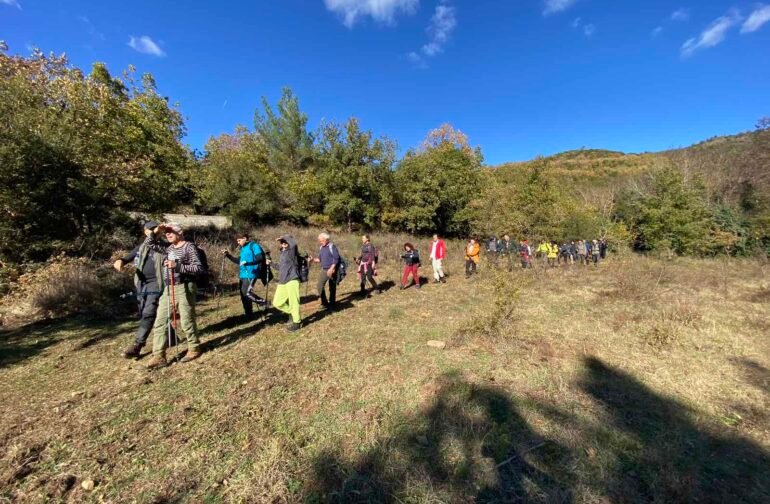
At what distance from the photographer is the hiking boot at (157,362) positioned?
4.45 meters

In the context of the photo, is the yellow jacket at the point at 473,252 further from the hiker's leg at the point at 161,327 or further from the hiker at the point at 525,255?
the hiker's leg at the point at 161,327

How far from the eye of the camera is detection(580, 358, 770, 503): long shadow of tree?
108 inches

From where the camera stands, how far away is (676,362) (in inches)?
204

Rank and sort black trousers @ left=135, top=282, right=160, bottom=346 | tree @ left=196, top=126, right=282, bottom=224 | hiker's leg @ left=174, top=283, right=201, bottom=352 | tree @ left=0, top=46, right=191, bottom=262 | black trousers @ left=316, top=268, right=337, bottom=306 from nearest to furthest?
hiker's leg @ left=174, top=283, right=201, bottom=352
black trousers @ left=135, top=282, right=160, bottom=346
black trousers @ left=316, top=268, right=337, bottom=306
tree @ left=0, top=46, right=191, bottom=262
tree @ left=196, top=126, right=282, bottom=224

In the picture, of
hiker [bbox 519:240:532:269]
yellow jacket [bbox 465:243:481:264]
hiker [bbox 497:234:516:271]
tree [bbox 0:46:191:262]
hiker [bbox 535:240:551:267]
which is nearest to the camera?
tree [bbox 0:46:191:262]

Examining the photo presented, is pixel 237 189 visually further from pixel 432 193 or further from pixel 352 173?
pixel 432 193

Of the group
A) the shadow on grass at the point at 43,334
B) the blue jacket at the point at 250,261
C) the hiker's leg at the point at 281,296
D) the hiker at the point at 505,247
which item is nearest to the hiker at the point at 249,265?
the blue jacket at the point at 250,261

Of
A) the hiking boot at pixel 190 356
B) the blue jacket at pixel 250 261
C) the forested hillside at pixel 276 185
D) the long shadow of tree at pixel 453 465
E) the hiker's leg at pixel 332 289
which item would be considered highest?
the forested hillside at pixel 276 185

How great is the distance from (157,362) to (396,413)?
3289 millimetres

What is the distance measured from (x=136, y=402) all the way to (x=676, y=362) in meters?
7.40

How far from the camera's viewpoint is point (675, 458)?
3.11 m

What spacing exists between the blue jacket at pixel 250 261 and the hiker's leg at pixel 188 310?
1.89 meters

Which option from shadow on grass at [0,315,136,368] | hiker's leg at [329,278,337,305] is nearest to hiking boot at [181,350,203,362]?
Answer: shadow on grass at [0,315,136,368]

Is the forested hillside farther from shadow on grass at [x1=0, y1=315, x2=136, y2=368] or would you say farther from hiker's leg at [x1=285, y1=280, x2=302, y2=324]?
hiker's leg at [x1=285, y1=280, x2=302, y2=324]
